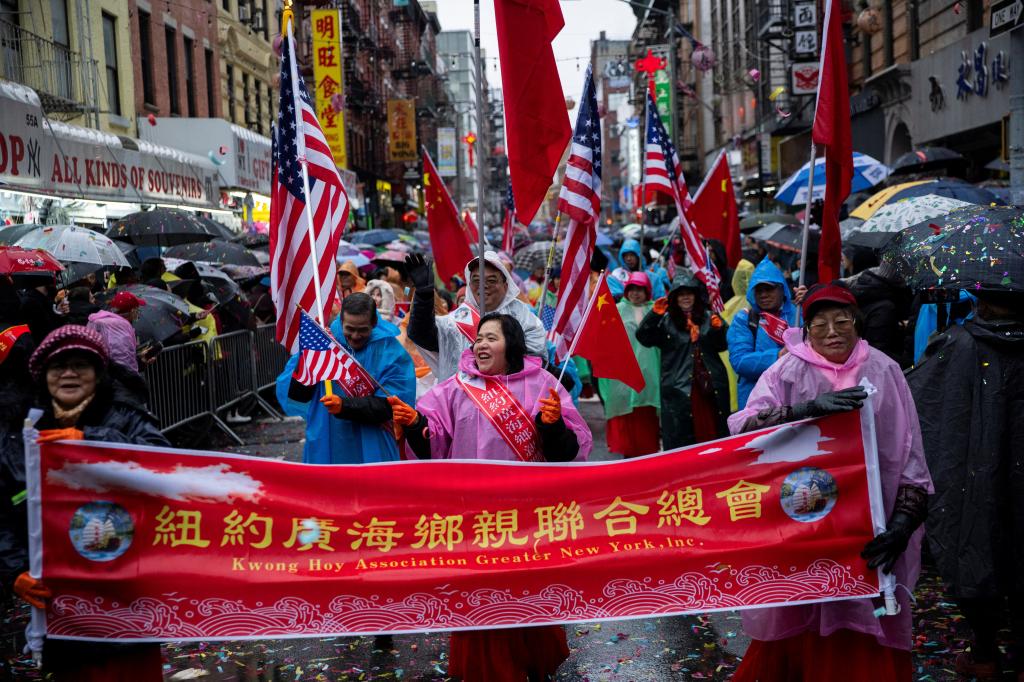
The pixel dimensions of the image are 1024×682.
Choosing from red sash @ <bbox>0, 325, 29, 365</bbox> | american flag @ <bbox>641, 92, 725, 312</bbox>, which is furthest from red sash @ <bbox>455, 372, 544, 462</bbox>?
american flag @ <bbox>641, 92, 725, 312</bbox>

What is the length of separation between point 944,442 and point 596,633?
2.21 m

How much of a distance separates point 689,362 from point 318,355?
501cm

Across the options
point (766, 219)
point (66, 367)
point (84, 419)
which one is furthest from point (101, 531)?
point (766, 219)

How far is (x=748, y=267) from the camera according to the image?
10.5 metres

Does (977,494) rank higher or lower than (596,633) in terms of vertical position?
higher

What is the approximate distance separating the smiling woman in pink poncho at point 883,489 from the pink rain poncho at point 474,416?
89 cm

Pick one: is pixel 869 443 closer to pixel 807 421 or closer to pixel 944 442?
pixel 807 421

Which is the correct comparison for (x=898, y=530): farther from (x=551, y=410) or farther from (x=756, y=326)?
(x=756, y=326)

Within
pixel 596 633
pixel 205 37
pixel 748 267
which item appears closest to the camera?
pixel 596 633

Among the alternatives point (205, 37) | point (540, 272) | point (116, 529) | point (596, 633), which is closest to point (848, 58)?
point (540, 272)

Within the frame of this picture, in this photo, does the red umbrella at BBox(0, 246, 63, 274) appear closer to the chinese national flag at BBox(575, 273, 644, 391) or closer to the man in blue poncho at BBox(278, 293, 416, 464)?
the man in blue poncho at BBox(278, 293, 416, 464)

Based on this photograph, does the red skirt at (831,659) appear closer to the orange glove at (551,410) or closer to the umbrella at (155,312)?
the orange glove at (551,410)

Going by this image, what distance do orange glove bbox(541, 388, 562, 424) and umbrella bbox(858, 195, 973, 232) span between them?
477cm

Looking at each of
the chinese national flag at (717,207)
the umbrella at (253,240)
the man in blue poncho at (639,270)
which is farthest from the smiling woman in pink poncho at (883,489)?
the umbrella at (253,240)
